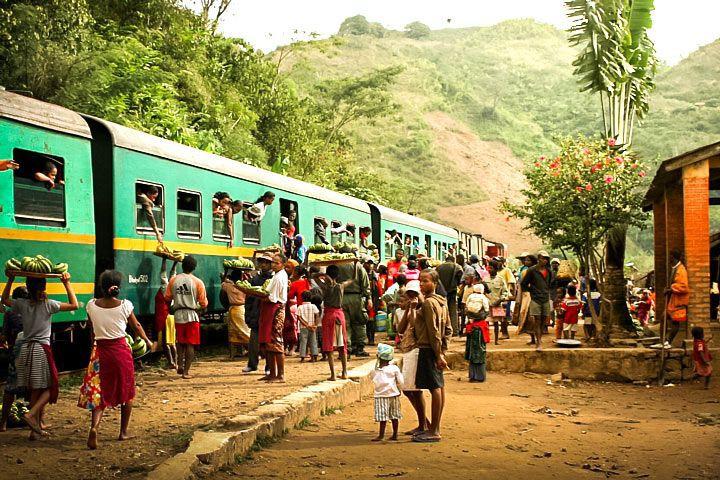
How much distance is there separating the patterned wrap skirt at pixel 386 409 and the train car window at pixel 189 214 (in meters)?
5.30

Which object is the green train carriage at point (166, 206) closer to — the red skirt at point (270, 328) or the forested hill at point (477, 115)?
the red skirt at point (270, 328)

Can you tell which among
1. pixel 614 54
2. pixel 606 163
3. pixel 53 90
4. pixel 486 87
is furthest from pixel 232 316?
pixel 486 87

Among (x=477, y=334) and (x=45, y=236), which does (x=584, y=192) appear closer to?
(x=477, y=334)

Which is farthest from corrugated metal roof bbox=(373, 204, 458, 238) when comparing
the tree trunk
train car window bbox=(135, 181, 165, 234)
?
train car window bbox=(135, 181, 165, 234)

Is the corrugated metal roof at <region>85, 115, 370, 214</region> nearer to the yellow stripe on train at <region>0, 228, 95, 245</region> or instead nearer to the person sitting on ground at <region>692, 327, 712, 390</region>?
the yellow stripe on train at <region>0, 228, 95, 245</region>

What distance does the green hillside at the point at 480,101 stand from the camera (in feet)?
245

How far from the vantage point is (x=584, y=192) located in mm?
15688

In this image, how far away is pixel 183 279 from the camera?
408 inches

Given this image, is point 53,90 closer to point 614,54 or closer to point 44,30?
point 44,30

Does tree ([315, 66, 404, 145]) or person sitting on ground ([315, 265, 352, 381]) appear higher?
tree ([315, 66, 404, 145])

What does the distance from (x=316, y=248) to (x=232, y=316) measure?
1551 mm

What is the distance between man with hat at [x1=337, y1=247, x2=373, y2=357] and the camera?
13.1 meters

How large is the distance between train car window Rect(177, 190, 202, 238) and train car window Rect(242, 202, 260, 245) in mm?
1772

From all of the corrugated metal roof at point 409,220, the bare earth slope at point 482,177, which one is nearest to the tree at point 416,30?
the bare earth slope at point 482,177
